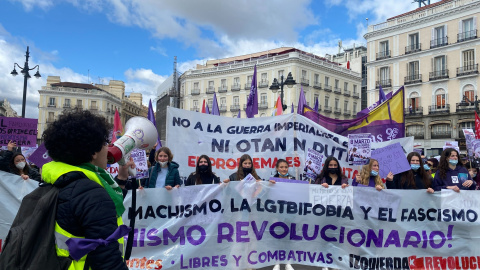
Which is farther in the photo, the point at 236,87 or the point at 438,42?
the point at 236,87

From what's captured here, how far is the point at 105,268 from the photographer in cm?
163

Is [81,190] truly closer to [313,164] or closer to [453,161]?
[313,164]

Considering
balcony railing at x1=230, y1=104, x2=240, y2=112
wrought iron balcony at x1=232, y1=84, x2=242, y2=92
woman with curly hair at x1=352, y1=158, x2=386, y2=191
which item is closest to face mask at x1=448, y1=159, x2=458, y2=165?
woman with curly hair at x1=352, y1=158, x2=386, y2=191

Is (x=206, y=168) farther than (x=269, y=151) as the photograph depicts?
No

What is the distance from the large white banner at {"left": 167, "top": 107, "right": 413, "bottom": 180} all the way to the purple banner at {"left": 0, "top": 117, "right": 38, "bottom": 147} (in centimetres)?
307

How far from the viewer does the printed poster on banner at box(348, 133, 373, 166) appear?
5.60 metres

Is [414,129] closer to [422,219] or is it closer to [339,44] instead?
[339,44]

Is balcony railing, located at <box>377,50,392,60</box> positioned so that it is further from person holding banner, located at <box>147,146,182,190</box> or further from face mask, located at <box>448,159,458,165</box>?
person holding banner, located at <box>147,146,182,190</box>

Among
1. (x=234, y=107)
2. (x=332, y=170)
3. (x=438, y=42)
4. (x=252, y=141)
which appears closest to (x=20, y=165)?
(x=252, y=141)

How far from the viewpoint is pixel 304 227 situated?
455cm

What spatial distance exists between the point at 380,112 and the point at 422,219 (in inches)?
123

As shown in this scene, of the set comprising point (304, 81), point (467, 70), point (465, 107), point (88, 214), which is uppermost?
point (304, 81)

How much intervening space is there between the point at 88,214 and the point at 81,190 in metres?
0.11

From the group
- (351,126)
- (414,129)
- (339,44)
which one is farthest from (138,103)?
(351,126)
